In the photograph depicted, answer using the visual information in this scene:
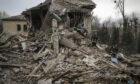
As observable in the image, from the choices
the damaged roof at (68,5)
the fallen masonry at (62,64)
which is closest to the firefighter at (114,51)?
the fallen masonry at (62,64)

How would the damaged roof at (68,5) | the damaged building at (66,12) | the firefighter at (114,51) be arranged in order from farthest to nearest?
the damaged roof at (68,5), the damaged building at (66,12), the firefighter at (114,51)

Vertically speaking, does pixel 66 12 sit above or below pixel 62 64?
above

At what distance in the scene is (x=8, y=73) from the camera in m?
5.96

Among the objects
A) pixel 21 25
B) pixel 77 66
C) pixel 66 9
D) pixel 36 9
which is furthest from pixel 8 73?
pixel 21 25

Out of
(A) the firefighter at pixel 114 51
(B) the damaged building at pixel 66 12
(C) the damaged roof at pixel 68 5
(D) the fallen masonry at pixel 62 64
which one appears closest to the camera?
(D) the fallen masonry at pixel 62 64

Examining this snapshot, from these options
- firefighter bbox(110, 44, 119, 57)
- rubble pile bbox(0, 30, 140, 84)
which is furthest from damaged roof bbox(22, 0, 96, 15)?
firefighter bbox(110, 44, 119, 57)

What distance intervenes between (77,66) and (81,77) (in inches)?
44.8

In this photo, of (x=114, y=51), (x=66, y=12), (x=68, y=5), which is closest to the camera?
(x=114, y=51)

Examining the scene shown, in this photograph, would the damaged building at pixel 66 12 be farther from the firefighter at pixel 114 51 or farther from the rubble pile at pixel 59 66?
the firefighter at pixel 114 51

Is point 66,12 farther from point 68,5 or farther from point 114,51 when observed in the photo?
Answer: point 114,51

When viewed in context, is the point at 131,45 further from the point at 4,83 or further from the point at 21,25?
the point at 21,25

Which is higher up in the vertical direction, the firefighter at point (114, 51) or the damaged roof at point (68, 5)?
the damaged roof at point (68, 5)

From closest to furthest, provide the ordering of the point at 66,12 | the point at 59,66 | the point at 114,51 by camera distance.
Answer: the point at 59,66 → the point at 114,51 → the point at 66,12

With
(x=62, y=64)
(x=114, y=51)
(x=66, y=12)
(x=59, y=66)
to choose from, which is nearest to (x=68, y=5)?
(x=66, y=12)
